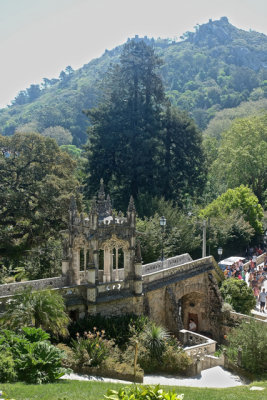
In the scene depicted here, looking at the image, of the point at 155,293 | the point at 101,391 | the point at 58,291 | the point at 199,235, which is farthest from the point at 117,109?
the point at 101,391

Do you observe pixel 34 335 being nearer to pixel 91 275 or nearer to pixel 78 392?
pixel 78 392

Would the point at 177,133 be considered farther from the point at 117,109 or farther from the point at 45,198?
the point at 45,198

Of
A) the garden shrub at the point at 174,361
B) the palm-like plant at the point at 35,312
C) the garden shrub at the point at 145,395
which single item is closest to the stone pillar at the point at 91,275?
the palm-like plant at the point at 35,312

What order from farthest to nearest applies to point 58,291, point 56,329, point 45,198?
point 45,198
point 58,291
point 56,329

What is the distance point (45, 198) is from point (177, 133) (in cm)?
1874

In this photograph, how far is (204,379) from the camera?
19703 millimetres

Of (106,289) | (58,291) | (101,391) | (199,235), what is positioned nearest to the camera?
(101,391)

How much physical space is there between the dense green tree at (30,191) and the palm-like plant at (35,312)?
50.9ft

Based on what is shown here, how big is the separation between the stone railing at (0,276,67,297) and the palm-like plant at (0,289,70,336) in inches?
24.0

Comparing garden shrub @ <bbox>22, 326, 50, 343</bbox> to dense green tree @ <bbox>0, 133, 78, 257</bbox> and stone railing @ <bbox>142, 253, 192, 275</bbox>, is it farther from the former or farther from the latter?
dense green tree @ <bbox>0, 133, 78, 257</bbox>

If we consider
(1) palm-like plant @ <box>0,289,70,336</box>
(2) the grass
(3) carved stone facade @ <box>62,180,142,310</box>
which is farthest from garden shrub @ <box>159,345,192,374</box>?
(1) palm-like plant @ <box>0,289,70,336</box>

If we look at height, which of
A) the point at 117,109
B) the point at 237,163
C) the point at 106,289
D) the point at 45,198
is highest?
the point at 117,109

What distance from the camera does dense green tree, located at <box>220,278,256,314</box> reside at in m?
26.9

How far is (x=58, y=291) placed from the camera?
18.9 meters
